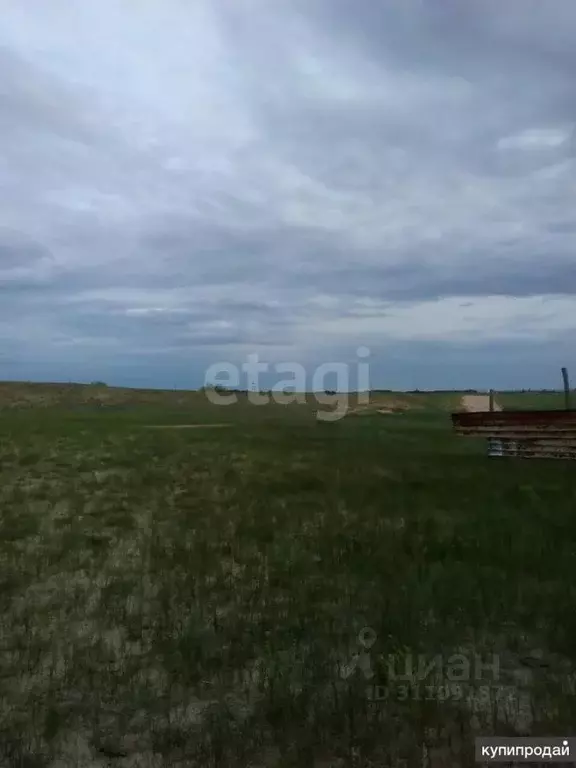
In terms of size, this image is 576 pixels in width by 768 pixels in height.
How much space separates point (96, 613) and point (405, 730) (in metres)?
4.20

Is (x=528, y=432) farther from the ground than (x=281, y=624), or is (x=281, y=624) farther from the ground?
(x=528, y=432)

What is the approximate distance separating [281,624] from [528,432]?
18485mm

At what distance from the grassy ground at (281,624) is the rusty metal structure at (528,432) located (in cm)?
757

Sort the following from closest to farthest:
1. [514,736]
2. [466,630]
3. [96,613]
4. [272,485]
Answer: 1. [514,736]
2. [466,630]
3. [96,613]
4. [272,485]

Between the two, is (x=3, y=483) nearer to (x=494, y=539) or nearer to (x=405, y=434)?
(x=494, y=539)

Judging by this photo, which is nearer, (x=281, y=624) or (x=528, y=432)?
(x=281, y=624)

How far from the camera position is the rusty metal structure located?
22.3 m

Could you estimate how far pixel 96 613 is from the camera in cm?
754

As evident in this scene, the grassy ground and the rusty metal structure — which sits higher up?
the rusty metal structure

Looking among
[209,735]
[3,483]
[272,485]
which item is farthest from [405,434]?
[209,735]

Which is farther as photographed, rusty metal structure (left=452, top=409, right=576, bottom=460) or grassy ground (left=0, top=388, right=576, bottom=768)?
rusty metal structure (left=452, top=409, right=576, bottom=460)

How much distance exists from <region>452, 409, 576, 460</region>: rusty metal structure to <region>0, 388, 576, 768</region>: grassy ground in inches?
298

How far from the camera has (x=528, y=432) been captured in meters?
23.3

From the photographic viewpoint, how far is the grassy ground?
188 inches
